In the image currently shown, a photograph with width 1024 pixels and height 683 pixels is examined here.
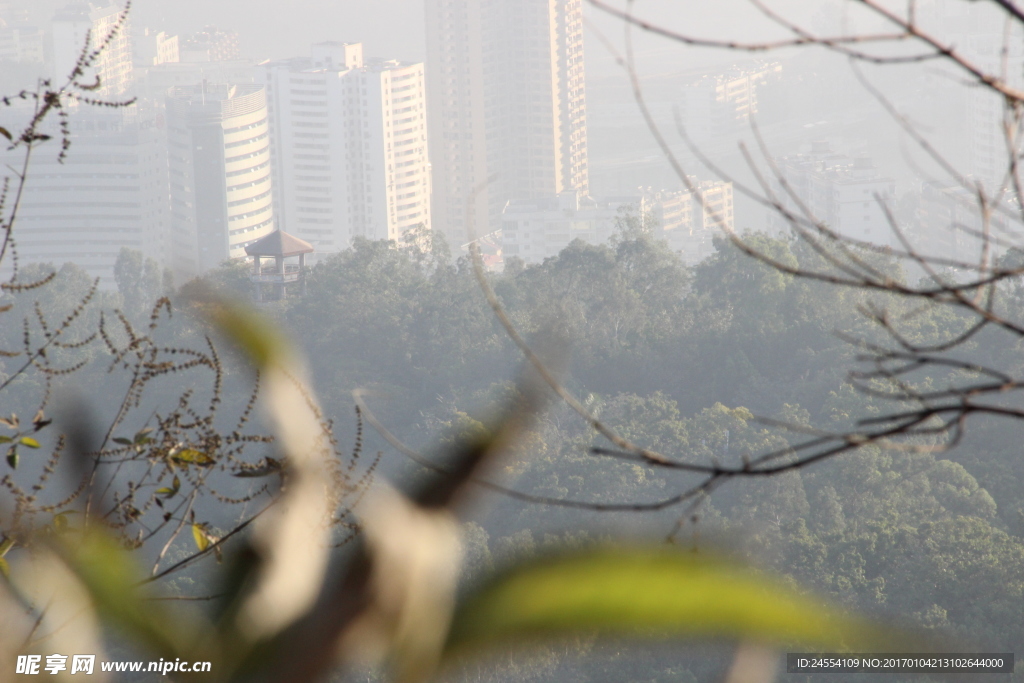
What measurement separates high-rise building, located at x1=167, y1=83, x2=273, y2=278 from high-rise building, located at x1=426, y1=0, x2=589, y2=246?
756cm

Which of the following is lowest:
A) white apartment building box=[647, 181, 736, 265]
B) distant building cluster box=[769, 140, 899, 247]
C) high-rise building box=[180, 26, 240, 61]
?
white apartment building box=[647, 181, 736, 265]

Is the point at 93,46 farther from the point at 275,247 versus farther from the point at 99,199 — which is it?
the point at 275,247

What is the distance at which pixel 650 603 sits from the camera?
1.19ft

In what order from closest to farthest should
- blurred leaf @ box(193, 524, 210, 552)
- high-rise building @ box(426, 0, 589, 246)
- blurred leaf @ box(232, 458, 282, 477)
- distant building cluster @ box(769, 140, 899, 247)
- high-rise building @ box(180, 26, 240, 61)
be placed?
1. blurred leaf @ box(232, 458, 282, 477)
2. blurred leaf @ box(193, 524, 210, 552)
3. distant building cluster @ box(769, 140, 899, 247)
4. high-rise building @ box(426, 0, 589, 246)
5. high-rise building @ box(180, 26, 240, 61)

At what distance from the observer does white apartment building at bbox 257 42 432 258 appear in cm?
3478

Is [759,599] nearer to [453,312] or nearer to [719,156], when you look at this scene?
[453,312]

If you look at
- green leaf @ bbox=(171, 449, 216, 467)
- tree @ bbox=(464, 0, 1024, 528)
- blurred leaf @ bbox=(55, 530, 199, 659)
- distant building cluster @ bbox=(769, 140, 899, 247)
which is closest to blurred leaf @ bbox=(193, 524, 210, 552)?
green leaf @ bbox=(171, 449, 216, 467)

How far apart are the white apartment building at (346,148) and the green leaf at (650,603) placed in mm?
34503

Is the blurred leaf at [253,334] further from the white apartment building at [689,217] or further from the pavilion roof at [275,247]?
the white apartment building at [689,217]

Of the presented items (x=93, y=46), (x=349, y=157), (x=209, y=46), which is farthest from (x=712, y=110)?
(x=93, y=46)

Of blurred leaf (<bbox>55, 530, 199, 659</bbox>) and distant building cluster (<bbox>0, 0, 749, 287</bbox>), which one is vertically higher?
blurred leaf (<bbox>55, 530, 199, 659</bbox>)

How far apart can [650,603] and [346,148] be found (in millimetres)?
35879

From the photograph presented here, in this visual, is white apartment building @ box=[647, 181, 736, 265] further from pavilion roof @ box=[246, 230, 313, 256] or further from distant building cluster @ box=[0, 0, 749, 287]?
pavilion roof @ box=[246, 230, 313, 256]

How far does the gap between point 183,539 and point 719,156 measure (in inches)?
1461
